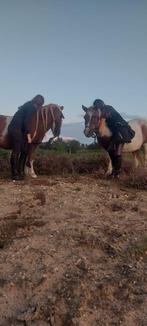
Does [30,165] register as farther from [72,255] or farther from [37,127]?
[72,255]

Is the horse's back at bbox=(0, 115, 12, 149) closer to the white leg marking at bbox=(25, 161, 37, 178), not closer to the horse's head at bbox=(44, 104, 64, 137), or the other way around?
the white leg marking at bbox=(25, 161, 37, 178)

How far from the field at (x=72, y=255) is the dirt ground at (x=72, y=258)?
0.03ft

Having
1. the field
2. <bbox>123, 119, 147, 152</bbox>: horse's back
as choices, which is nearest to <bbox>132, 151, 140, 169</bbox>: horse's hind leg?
<bbox>123, 119, 147, 152</bbox>: horse's back

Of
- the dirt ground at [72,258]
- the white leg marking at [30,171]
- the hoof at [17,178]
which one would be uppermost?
the white leg marking at [30,171]

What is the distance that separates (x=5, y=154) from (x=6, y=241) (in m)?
6.10

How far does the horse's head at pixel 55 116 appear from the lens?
1045cm

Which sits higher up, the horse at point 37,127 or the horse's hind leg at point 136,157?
the horse at point 37,127

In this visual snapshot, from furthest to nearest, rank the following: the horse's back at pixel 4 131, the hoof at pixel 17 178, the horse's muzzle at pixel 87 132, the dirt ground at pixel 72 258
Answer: the horse's muzzle at pixel 87 132, the horse's back at pixel 4 131, the hoof at pixel 17 178, the dirt ground at pixel 72 258

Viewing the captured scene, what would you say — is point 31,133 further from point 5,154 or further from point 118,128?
point 5,154

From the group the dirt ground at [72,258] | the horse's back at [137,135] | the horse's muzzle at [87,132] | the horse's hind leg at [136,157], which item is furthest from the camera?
the horse's hind leg at [136,157]

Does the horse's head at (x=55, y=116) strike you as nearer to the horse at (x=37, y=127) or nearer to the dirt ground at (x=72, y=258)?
the horse at (x=37, y=127)

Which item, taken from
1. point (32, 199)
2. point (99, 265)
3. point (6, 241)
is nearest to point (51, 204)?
point (32, 199)

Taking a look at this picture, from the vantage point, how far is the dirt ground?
17.0 ft

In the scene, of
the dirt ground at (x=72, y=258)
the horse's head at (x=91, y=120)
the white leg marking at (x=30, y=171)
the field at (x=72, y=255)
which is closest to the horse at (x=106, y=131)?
the horse's head at (x=91, y=120)
